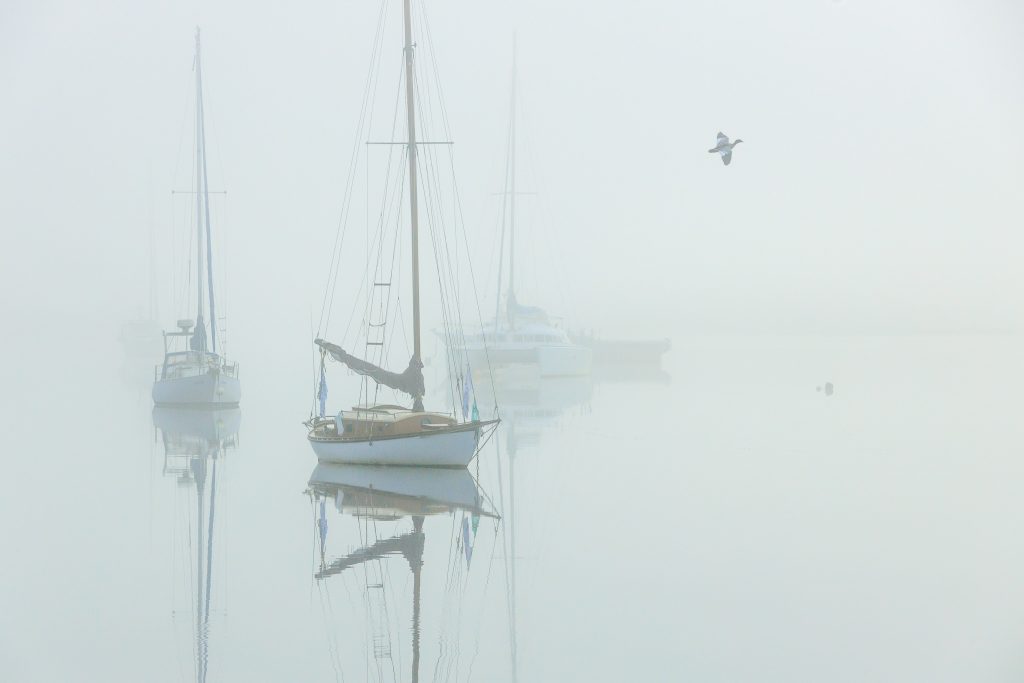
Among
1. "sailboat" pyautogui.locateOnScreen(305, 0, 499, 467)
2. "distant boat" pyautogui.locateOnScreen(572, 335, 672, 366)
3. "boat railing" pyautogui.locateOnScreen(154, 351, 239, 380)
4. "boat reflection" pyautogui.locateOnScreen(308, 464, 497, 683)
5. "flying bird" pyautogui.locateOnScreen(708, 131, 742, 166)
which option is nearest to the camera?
"boat reflection" pyautogui.locateOnScreen(308, 464, 497, 683)

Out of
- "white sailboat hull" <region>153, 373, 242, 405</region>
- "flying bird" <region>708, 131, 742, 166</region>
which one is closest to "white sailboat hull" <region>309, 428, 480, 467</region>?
"flying bird" <region>708, 131, 742, 166</region>

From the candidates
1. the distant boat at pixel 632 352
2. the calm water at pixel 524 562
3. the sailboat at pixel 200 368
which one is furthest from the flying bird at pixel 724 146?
the distant boat at pixel 632 352

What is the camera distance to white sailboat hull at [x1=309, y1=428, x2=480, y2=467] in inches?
1200

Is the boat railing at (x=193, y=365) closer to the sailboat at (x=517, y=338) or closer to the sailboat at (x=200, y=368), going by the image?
the sailboat at (x=200, y=368)

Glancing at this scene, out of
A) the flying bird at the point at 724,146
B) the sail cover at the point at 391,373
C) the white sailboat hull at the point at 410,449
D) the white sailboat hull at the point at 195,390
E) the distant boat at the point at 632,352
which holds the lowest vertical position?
the distant boat at the point at 632,352

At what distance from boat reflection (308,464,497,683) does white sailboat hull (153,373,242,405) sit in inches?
813

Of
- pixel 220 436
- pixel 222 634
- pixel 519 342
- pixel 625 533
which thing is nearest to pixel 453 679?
pixel 222 634

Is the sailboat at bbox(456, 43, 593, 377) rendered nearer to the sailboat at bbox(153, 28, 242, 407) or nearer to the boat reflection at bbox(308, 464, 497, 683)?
the sailboat at bbox(153, 28, 242, 407)

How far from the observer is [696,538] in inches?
894

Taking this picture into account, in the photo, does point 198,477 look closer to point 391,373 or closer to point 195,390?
point 391,373

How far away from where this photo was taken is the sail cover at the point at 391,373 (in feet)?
112

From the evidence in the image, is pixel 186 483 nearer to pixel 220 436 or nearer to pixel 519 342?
pixel 220 436

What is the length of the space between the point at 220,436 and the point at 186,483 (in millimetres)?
12020

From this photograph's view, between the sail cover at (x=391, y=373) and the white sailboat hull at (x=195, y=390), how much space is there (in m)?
17.6
